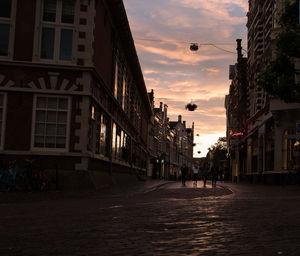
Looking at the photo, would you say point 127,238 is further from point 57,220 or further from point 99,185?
point 99,185

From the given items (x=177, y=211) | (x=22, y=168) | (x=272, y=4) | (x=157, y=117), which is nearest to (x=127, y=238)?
(x=177, y=211)

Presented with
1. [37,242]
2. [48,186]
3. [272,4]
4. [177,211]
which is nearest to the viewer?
[37,242]

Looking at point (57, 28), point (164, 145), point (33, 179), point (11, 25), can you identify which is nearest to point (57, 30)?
point (57, 28)

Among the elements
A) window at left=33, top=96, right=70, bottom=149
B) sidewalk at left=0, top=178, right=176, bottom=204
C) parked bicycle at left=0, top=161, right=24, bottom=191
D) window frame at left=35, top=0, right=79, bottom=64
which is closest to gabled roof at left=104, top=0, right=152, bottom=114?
window frame at left=35, top=0, right=79, bottom=64

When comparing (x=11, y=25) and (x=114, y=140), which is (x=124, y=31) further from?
(x=11, y=25)

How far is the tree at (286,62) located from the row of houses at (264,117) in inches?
46.6

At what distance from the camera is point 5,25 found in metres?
18.8

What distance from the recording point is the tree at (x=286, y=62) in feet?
65.1

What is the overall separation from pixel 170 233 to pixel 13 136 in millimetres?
13218

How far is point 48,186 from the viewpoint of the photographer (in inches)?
674

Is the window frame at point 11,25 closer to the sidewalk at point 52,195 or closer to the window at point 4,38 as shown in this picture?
the window at point 4,38

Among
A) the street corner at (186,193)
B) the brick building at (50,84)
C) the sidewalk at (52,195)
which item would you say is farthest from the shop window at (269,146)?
the sidewalk at (52,195)

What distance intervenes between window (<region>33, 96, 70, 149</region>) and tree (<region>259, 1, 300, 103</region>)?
917cm

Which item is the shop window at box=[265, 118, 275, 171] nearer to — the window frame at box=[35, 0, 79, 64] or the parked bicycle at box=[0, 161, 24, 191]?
the window frame at box=[35, 0, 79, 64]
